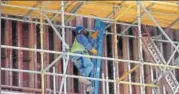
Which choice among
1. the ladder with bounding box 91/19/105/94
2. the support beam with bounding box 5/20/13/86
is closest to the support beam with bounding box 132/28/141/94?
the ladder with bounding box 91/19/105/94

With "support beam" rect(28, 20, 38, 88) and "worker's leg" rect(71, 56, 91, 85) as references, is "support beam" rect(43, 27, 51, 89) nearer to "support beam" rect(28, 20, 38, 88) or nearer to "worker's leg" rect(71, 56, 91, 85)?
"support beam" rect(28, 20, 38, 88)

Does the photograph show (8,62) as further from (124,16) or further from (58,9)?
(124,16)

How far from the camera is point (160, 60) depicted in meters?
16.0

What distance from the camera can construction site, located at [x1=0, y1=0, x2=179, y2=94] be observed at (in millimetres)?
15031

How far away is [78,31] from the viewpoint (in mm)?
15562

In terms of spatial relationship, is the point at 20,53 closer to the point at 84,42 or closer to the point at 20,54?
the point at 20,54

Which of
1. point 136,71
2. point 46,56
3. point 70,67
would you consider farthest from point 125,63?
point 46,56

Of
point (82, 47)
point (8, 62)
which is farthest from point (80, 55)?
point (8, 62)

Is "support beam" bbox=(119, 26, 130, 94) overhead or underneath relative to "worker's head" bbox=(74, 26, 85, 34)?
underneath

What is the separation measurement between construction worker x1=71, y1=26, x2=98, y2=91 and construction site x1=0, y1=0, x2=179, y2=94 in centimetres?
3

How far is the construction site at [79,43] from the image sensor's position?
1503 centimetres

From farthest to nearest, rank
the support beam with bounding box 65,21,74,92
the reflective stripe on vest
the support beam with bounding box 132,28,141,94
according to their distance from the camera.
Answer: the support beam with bounding box 132,28,141,94
the support beam with bounding box 65,21,74,92
the reflective stripe on vest

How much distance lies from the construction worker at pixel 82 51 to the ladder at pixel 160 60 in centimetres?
146

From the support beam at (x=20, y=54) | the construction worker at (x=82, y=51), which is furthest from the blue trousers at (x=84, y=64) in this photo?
the support beam at (x=20, y=54)
